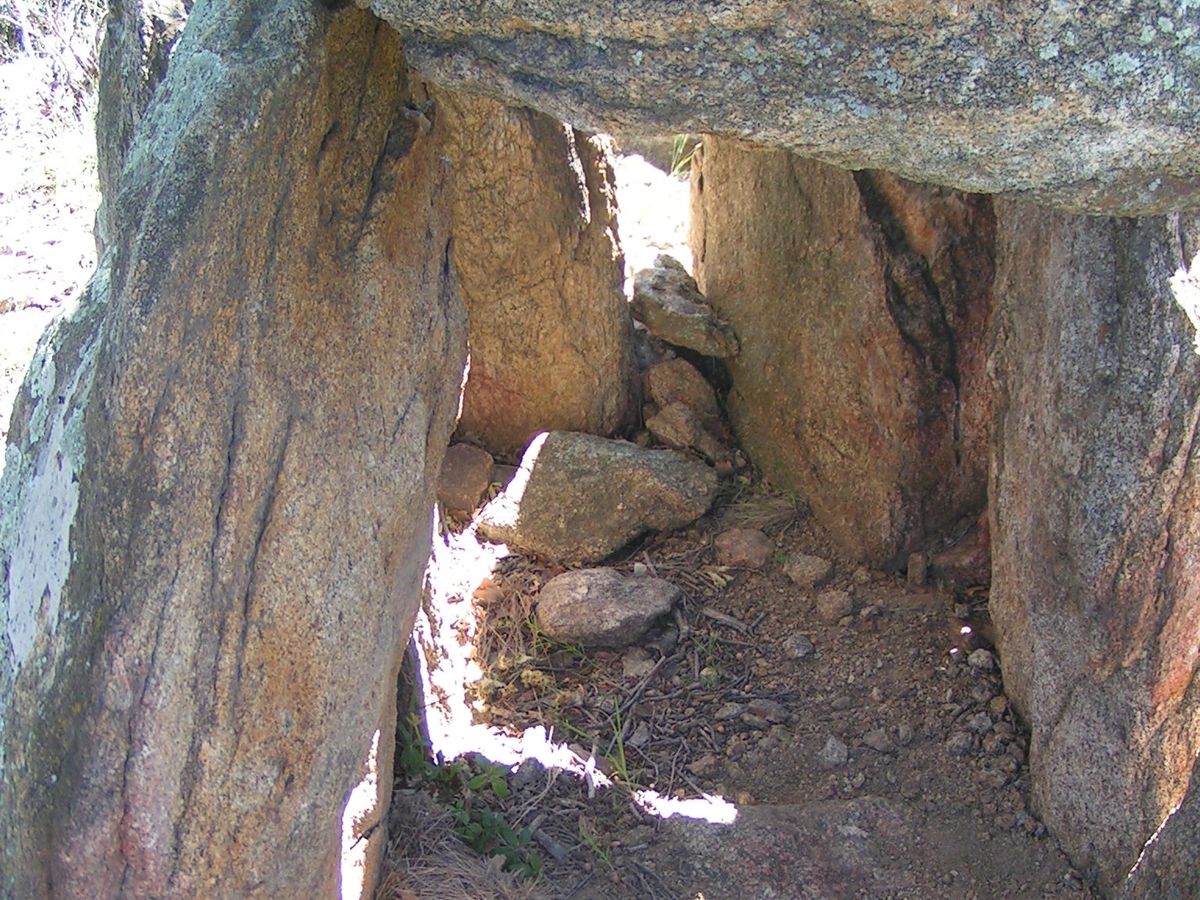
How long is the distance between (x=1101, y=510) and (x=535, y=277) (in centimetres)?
154

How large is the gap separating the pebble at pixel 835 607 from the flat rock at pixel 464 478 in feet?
3.01

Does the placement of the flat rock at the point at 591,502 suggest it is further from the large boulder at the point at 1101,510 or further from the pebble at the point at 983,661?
the large boulder at the point at 1101,510

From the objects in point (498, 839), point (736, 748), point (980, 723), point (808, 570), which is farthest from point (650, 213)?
point (498, 839)

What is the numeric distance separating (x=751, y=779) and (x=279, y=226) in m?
1.58

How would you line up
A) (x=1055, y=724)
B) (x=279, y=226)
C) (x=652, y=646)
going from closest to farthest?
(x=279, y=226) → (x=1055, y=724) → (x=652, y=646)

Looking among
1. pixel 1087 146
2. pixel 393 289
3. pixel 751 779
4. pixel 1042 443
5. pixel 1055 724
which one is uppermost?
pixel 1087 146

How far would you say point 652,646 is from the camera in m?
3.12

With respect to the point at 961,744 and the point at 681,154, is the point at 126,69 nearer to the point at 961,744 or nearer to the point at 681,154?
the point at 961,744

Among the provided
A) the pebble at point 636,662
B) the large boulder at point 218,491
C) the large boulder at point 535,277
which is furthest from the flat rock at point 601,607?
the large boulder at point 218,491

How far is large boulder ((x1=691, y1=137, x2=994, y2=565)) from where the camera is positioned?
9.48ft

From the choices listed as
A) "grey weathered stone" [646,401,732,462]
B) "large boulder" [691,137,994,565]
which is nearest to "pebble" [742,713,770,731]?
"large boulder" [691,137,994,565]

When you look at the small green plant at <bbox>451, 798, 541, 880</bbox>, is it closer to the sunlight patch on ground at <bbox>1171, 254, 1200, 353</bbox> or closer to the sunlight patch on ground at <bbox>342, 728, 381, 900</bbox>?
the sunlight patch on ground at <bbox>342, 728, 381, 900</bbox>

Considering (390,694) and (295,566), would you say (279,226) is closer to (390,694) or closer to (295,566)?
(295,566)

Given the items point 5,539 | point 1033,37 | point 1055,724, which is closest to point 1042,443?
point 1055,724
